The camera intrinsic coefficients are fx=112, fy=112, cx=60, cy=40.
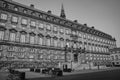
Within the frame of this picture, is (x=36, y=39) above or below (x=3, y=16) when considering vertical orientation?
below

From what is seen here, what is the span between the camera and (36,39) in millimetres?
34062

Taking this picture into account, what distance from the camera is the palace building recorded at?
94.1 feet

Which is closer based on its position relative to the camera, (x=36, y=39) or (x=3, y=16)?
(x=3, y=16)

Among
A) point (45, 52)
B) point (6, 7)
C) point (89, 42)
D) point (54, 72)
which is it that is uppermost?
point (6, 7)

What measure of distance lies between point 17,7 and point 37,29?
8368mm

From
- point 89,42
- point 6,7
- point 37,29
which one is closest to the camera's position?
point 6,7

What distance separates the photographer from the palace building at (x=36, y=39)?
2868 cm

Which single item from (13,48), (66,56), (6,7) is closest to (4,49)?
(13,48)

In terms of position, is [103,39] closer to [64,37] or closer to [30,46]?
[64,37]

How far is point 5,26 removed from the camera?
94.4 feet

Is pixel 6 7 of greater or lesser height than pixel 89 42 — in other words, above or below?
above

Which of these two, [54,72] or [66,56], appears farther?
[66,56]

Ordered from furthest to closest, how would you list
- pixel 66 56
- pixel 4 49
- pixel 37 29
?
pixel 66 56 < pixel 37 29 < pixel 4 49

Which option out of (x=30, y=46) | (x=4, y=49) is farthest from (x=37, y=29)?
(x=4, y=49)
